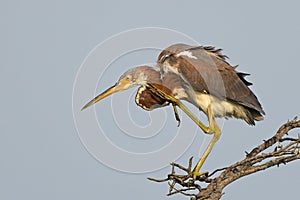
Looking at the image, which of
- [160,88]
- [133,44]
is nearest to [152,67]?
[160,88]

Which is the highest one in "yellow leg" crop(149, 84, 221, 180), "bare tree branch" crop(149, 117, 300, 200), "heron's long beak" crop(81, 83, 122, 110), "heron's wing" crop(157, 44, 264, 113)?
"heron's wing" crop(157, 44, 264, 113)

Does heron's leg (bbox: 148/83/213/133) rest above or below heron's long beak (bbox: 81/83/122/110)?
below

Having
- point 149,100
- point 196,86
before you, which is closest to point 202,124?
point 196,86

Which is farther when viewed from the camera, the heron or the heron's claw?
the heron

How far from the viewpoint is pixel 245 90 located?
6270 mm

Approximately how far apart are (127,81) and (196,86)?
29.9 inches

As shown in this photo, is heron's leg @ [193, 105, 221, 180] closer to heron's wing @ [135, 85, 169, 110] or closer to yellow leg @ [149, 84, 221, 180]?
yellow leg @ [149, 84, 221, 180]

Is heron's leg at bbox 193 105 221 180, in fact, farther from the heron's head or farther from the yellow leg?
the heron's head

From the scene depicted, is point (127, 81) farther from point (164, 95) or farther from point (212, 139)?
point (212, 139)

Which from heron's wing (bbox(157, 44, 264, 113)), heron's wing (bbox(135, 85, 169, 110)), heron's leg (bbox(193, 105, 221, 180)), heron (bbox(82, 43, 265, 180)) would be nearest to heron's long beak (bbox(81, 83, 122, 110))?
heron (bbox(82, 43, 265, 180))

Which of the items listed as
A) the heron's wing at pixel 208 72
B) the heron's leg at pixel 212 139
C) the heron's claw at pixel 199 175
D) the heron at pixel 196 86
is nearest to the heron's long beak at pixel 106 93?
the heron at pixel 196 86

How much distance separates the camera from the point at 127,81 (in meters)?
6.21

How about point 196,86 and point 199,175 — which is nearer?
point 199,175

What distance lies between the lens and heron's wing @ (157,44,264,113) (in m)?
5.93
